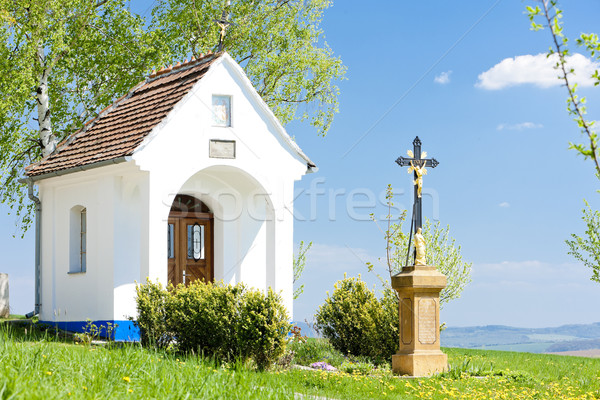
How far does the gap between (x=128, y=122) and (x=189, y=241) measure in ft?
10.3

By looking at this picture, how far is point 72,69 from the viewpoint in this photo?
920 inches

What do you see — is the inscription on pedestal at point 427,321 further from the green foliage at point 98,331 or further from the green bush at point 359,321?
the green foliage at point 98,331

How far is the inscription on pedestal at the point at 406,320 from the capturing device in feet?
42.1

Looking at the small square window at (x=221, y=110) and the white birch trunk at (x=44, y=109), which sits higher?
the white birch trunk at (x=44, y=109)

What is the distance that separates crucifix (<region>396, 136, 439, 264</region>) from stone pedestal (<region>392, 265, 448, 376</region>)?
96 centimetres

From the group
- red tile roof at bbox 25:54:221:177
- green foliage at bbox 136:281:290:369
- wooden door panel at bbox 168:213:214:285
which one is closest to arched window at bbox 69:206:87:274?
red tile roof at bbox 25:54:221:177

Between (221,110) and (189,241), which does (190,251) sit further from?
(221,110)

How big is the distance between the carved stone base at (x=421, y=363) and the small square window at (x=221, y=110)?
6166 mm

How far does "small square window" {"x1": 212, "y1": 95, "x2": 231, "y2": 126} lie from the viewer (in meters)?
15.5

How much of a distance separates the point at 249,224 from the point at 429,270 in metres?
5.43

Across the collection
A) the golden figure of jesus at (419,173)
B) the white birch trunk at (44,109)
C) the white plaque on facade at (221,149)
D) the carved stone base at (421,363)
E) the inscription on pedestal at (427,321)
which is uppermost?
the white birch trunk at (44,109)

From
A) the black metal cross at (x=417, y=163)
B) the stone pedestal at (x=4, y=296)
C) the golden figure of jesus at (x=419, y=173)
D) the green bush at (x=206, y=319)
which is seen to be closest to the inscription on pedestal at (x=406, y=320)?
the black metal cross at (x=417, y=163)

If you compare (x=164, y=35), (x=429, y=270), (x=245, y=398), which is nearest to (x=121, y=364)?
(x=245, y=398)

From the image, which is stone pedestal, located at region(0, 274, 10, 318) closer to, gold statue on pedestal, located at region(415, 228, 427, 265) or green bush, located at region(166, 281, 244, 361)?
green bush, located at region(166, 281, 244, 361)
